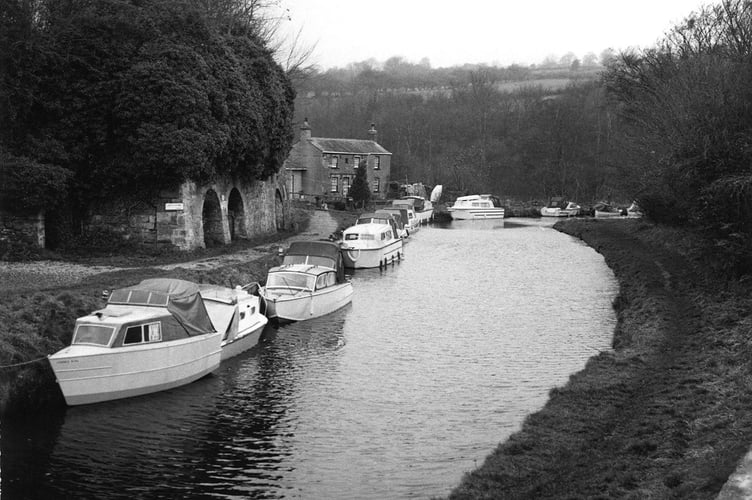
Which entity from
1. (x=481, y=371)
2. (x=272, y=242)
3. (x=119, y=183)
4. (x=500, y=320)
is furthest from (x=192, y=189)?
(x=481, y=371)

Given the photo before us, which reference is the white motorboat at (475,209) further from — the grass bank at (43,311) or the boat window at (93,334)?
the boat window at (93,334)

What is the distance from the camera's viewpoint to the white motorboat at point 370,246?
41469 mm

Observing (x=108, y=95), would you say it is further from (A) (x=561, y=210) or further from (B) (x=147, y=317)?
(A) (x=561, y=210)

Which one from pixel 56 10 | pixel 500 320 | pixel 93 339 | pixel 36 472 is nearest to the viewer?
pixel 36 472

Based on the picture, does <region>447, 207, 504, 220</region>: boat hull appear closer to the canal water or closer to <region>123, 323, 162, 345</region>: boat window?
the canal water

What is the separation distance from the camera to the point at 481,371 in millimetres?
21266

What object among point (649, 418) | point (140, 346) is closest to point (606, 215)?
point (649, 418)

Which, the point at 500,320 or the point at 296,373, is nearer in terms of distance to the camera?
the point at 296,373

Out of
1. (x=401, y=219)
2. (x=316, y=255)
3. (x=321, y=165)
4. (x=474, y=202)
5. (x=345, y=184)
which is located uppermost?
(x=321, y=165)

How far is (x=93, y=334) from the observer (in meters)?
18.3

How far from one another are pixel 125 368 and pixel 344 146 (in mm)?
65009

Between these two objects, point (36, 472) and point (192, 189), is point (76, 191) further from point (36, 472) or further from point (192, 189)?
point (36, 472)

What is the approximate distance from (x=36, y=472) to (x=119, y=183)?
19702 mm

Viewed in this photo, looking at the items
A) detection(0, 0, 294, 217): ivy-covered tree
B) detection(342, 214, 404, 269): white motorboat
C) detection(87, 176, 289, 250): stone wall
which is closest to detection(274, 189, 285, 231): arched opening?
detection(342, 214, 404, 269): white motorboat
